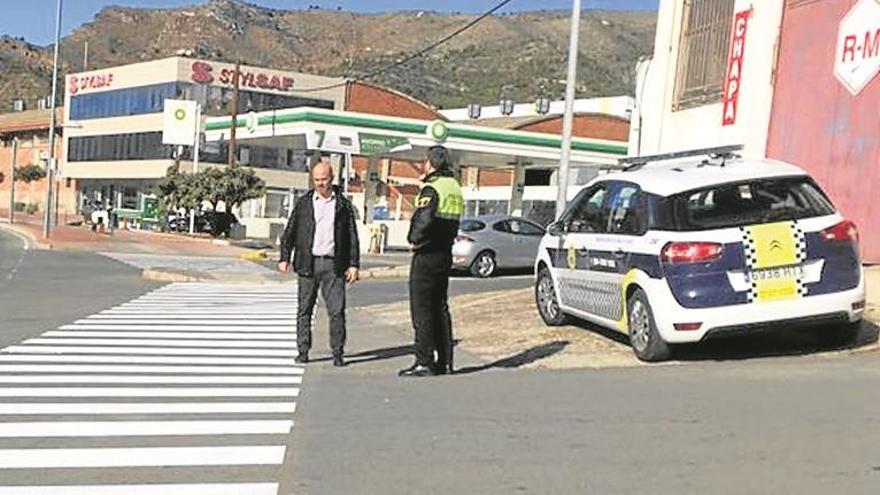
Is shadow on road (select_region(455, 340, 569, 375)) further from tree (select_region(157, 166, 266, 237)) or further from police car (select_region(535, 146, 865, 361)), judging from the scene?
tree (select_region(157, 166, 266, 237))

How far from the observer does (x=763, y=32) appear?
1534cm

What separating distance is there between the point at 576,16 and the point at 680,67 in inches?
77.7

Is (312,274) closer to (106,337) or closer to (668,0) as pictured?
(106,337)

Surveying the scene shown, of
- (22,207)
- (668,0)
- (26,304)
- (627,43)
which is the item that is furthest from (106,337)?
(627,43)

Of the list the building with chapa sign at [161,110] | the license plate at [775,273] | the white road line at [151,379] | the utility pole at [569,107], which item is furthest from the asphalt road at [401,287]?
the building with chapa sign at [161,110]

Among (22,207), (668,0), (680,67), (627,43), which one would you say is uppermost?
(627,43)

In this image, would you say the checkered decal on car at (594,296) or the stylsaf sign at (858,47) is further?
the stylsaf sign at (858,47)

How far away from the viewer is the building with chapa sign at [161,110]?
73.6 meters

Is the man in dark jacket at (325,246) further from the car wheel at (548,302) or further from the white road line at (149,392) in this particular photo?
the car wheel at (548,302)

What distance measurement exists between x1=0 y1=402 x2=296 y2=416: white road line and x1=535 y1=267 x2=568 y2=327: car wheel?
4553 mm

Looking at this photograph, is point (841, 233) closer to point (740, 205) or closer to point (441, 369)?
point (740, 205)

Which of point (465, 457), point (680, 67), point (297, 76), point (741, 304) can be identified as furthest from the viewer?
point (297, 76)

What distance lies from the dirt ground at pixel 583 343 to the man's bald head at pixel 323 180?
2.23m

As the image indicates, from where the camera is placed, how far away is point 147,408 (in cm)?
795
